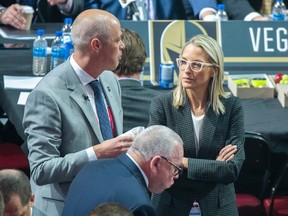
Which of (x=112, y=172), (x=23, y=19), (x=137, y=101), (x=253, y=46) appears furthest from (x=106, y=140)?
(x=23, y=19)

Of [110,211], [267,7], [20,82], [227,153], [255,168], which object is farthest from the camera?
[267,7]

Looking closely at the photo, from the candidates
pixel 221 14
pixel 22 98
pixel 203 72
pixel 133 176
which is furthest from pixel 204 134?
pixel 221 14

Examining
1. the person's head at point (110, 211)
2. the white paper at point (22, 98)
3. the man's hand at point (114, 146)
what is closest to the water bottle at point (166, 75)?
the white paper at point (22, 98)

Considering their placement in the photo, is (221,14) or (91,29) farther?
(221,14)

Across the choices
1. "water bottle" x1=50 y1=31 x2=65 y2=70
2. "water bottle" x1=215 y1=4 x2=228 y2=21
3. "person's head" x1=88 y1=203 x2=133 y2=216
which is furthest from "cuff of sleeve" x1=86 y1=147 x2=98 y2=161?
"water bottle" x1=215 y1=4 x2=228 y2=21

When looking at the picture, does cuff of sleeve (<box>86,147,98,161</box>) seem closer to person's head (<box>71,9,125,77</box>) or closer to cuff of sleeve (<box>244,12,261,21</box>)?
person's head (<box>71,9,125,77</box>)

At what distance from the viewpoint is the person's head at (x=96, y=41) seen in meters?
4.46

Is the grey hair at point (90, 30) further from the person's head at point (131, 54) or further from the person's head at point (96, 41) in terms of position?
the person's head at point (131, 54)

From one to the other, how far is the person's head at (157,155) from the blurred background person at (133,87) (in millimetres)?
1686

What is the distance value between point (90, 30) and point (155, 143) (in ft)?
2.41

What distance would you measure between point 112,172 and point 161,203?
3.61ft

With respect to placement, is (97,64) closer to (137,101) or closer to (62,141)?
(62,141)

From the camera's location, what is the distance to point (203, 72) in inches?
198

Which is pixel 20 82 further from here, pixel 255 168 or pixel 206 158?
pixel 206 158
